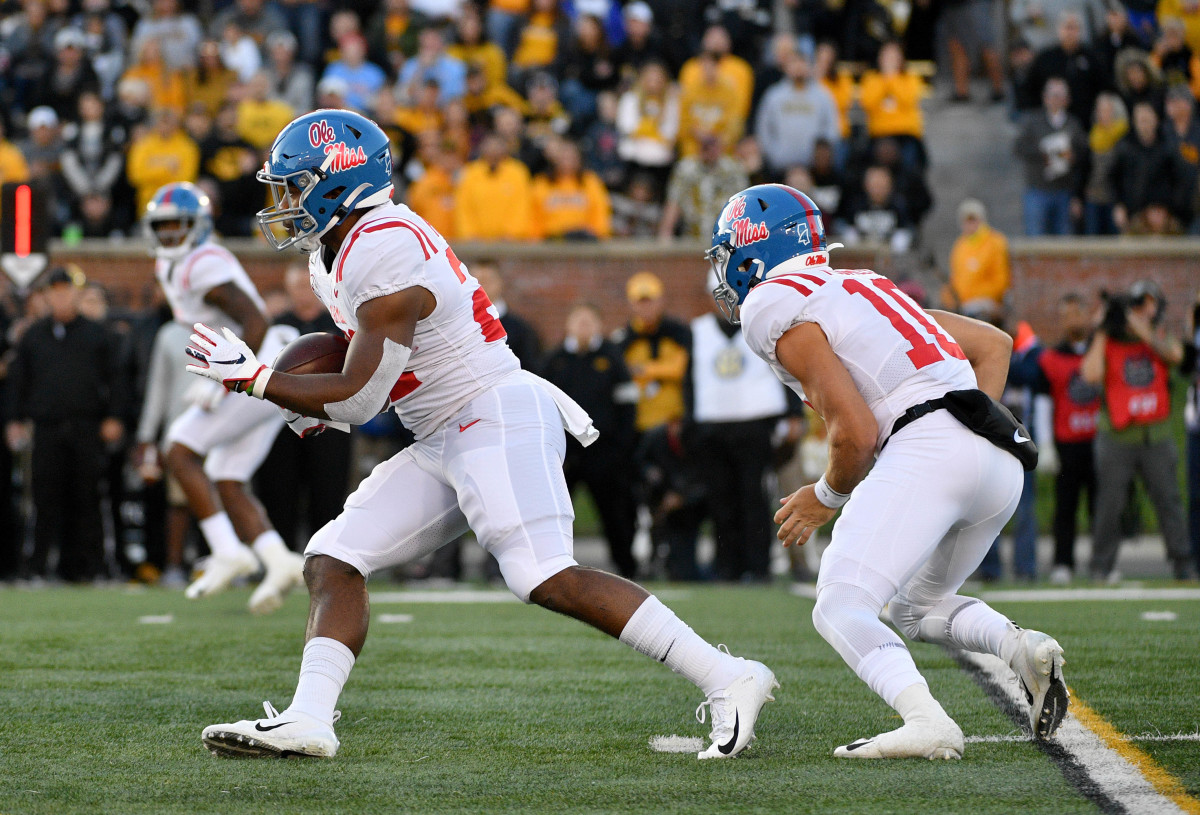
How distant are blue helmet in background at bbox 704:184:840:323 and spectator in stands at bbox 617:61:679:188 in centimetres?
920

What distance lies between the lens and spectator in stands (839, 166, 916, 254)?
42.5 feet

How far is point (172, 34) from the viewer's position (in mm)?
14641

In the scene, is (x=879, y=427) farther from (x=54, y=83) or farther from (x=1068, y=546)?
(x=54, y=83)

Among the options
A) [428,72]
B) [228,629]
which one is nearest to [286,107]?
[428,72]

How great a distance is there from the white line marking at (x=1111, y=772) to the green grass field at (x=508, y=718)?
0.10 meters

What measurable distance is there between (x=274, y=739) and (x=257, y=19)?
39.8 ft

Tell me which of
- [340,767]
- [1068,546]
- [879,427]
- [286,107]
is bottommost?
[1068,546]

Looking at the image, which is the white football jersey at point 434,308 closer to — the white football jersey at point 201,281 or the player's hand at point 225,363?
the player's hand at point 225,363

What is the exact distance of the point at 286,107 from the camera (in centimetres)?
1362

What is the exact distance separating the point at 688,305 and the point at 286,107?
4.03 meters

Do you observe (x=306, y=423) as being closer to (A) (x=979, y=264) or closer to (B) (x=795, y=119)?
(A) (x=979, y=264)

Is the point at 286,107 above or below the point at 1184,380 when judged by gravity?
above

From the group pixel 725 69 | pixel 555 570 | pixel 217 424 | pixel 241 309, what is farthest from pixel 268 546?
pixel 725 69

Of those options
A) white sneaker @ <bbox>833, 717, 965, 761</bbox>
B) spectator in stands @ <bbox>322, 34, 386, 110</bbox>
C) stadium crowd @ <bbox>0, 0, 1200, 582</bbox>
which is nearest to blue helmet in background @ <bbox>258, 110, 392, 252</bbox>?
white sneaker @ <bbox>833, 717, 965, 761</bbox>
